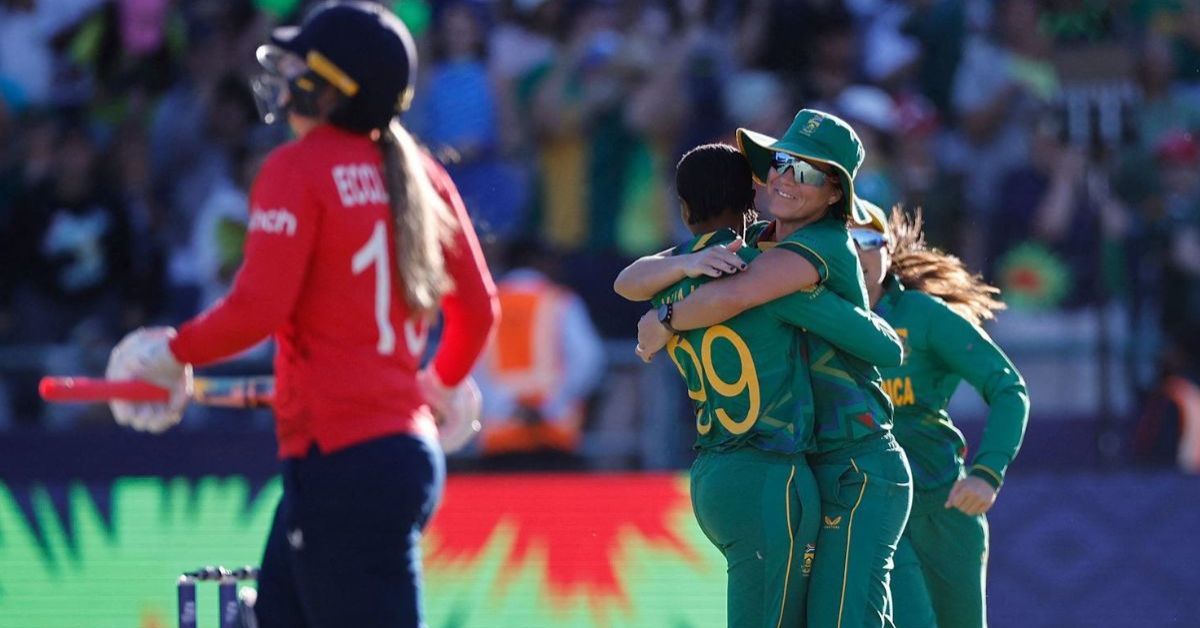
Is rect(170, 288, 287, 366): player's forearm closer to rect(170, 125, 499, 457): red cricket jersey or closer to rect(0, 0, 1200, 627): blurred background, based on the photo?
rect(170, 125, 499, 457): red cricket jersey

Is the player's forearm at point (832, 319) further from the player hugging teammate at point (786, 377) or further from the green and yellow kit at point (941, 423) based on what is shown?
the green and yellow kit at point (941, 423)

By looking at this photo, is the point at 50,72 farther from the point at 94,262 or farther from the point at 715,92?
the point at 715,92

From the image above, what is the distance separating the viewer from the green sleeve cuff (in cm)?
506

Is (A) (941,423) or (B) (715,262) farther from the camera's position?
(A) (941,423)

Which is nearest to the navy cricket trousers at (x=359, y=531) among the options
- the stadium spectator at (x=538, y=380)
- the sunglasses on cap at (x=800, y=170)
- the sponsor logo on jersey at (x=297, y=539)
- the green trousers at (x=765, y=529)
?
the sponsor logo on jersey at (x=297, y=539)

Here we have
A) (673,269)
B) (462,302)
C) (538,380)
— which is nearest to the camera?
(462,302)

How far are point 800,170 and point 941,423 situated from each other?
4.14ft

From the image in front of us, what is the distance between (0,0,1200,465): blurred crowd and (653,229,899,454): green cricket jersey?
219 inches

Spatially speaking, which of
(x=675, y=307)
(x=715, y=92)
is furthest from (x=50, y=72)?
(x=675, y=307)

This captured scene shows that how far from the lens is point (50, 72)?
38.3 ft

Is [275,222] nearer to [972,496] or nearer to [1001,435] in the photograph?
[972,496]

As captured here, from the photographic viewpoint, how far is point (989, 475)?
16.6 ft

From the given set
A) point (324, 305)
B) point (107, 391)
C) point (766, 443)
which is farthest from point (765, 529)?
point (107, 391)

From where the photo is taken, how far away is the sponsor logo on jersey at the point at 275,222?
3658 mm
